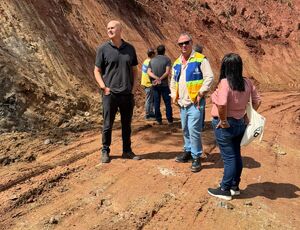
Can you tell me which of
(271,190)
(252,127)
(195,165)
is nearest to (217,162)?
(195,165)

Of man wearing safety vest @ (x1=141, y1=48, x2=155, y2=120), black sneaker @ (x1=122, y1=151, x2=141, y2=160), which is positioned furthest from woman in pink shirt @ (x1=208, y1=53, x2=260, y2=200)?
man wearing safety vest @ (x1=141, y1=48, x2=155, y2=120)

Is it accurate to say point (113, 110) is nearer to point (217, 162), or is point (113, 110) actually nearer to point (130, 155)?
point (130, 155)

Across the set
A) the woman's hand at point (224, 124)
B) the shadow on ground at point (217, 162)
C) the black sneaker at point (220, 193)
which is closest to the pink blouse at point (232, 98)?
the woman's hand at point (224, 124)

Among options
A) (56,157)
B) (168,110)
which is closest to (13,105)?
(56,157)

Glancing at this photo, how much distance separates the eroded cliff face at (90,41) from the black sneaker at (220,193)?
4120mm

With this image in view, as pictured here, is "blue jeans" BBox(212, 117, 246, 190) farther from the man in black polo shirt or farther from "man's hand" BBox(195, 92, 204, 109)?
the man in black polo shirt

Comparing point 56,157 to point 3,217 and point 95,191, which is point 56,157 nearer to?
point 95,191

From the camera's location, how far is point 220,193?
561 cm

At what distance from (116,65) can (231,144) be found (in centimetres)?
209

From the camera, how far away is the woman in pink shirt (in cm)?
510

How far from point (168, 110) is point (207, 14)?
51.4ft

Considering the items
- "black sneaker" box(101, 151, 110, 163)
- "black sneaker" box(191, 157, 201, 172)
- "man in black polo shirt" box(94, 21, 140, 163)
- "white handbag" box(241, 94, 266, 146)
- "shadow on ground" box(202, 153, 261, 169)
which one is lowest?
"shadow on ground" box(202, 153, 261, 169)

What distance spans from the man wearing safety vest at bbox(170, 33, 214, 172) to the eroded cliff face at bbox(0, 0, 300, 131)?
3.35m

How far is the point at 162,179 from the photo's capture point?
6125 millimetres
